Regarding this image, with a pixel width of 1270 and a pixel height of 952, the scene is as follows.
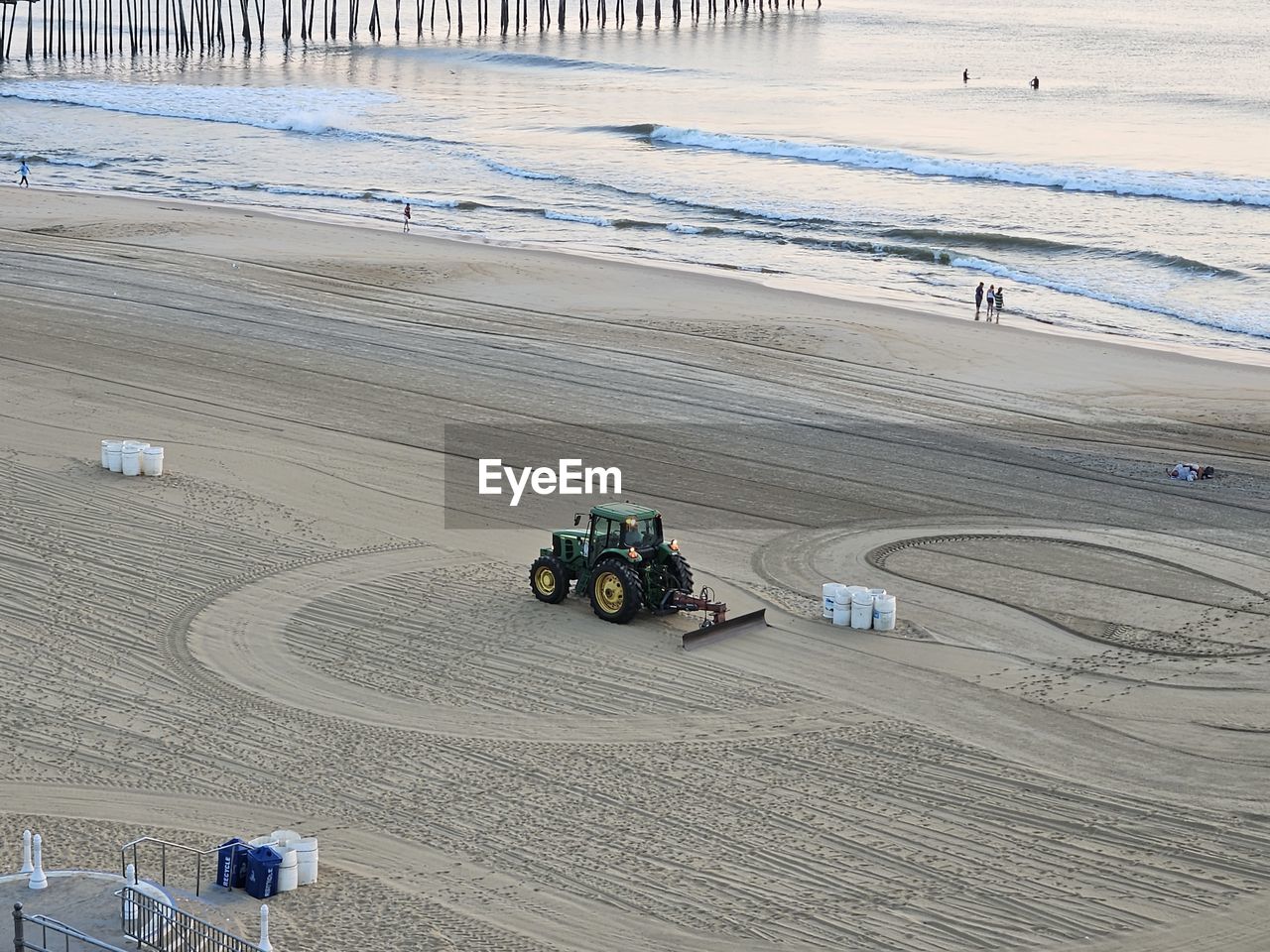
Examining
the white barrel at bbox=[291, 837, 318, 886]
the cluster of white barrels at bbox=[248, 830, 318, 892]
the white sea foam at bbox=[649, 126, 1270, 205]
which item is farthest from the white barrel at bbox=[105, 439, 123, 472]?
the white sea foam at bbox=[649, 126, 1270, 205]

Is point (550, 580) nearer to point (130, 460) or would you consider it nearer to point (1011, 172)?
point (130, 460)

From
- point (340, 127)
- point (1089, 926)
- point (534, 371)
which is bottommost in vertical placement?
point (1089, 926)

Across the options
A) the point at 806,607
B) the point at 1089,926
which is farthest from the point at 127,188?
the point at 1089,926

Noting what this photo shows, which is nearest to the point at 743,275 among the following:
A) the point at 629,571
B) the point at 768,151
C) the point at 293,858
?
the point at 629,571

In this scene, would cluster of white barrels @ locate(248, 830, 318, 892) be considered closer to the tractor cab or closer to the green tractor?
the green tractor

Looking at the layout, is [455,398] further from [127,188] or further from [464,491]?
[127,188]
